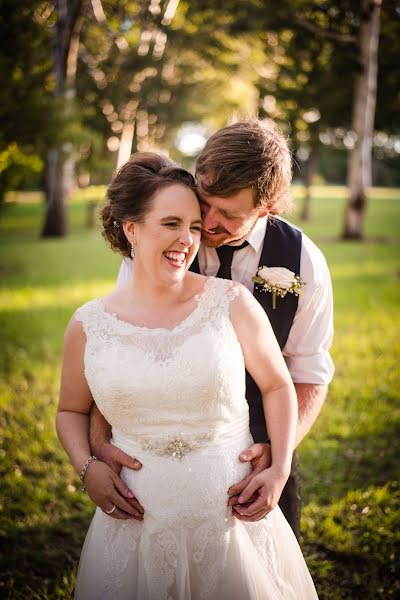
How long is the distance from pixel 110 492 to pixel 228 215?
1.34m

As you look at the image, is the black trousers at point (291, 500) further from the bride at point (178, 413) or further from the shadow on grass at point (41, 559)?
the shadow on grass at point (41, 559)

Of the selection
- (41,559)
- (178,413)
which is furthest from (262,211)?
(41,559)

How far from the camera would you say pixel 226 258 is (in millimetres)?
2697

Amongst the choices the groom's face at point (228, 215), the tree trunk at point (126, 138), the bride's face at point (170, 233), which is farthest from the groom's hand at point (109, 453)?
the tree trunk at point (126, 138)

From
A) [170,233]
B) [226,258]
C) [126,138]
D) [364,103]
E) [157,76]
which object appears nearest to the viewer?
[170,233]

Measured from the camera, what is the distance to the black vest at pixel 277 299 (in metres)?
2.63

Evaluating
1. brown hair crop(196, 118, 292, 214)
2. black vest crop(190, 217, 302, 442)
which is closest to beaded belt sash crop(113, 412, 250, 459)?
black vest crop(190, 217, 302, 442)

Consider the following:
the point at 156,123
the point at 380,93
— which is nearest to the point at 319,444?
the point at 380,93

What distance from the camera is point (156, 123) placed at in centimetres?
2525

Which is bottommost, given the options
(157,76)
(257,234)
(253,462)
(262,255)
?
(253,462)

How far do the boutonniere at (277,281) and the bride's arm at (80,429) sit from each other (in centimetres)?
90

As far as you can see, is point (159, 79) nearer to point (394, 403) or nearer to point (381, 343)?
point (381, 343)

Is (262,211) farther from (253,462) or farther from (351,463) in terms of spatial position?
(351,463)

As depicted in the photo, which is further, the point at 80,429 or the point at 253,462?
the point at 80,429
